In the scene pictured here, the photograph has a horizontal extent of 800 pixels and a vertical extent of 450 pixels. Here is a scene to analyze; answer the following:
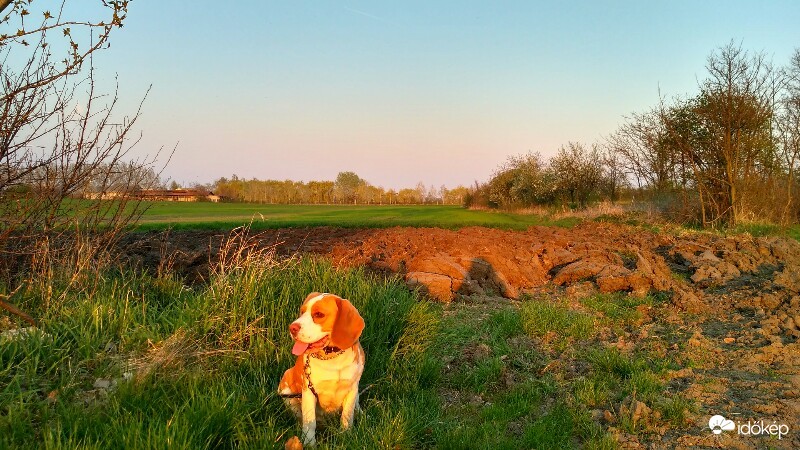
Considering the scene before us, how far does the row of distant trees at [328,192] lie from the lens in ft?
265

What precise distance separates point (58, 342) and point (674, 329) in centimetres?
676

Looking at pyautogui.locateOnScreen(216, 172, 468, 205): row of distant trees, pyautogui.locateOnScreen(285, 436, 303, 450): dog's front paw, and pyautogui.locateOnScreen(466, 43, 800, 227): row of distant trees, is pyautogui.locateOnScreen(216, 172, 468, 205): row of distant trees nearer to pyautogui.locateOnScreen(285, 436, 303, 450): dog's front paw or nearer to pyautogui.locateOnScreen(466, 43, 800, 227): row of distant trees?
pyautogui.locateOnScreen(466, 43, 800, 227): row of distant trees

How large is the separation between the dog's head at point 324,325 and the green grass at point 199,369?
0.62 meters

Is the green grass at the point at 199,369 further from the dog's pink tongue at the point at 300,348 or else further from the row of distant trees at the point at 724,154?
the row of distant trees at the point at 724,154

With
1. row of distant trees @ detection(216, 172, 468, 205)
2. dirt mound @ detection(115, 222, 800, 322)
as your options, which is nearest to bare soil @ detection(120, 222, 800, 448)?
dirt mound @ detection(115, 222, 800, 322)

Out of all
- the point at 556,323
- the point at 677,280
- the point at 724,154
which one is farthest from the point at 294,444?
the point at 724,154

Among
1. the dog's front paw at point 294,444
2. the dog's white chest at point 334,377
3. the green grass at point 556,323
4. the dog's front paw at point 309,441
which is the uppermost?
the dog's white chest at point 334,377

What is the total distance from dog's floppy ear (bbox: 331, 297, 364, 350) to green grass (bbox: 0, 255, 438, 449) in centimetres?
65

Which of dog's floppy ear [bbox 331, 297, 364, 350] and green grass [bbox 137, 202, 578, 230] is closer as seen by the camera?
dog's floppy ear [bbox 331, 297, 364, 350]

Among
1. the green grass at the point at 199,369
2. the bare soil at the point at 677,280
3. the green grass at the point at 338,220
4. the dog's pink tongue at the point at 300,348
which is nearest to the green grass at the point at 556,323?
the bare soil at the point at 677,280

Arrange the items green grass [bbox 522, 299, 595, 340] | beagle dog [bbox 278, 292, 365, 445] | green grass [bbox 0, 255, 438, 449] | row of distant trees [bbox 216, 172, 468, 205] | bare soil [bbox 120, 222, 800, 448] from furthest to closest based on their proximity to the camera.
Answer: row of distant trees [bbox 216, 172, 468, 205] < green grass [bbox 522, 299, 595, 340] < bare soil [bbox 120, 222, 800, 448] < beagle dog [bbox 278, 292, 365, 445] < green grass [bbox 0, 255, 438, 449]

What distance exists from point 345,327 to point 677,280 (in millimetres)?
8529

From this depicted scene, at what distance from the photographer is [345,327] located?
357 centimetres

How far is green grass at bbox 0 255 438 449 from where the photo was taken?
3363 millimetres
